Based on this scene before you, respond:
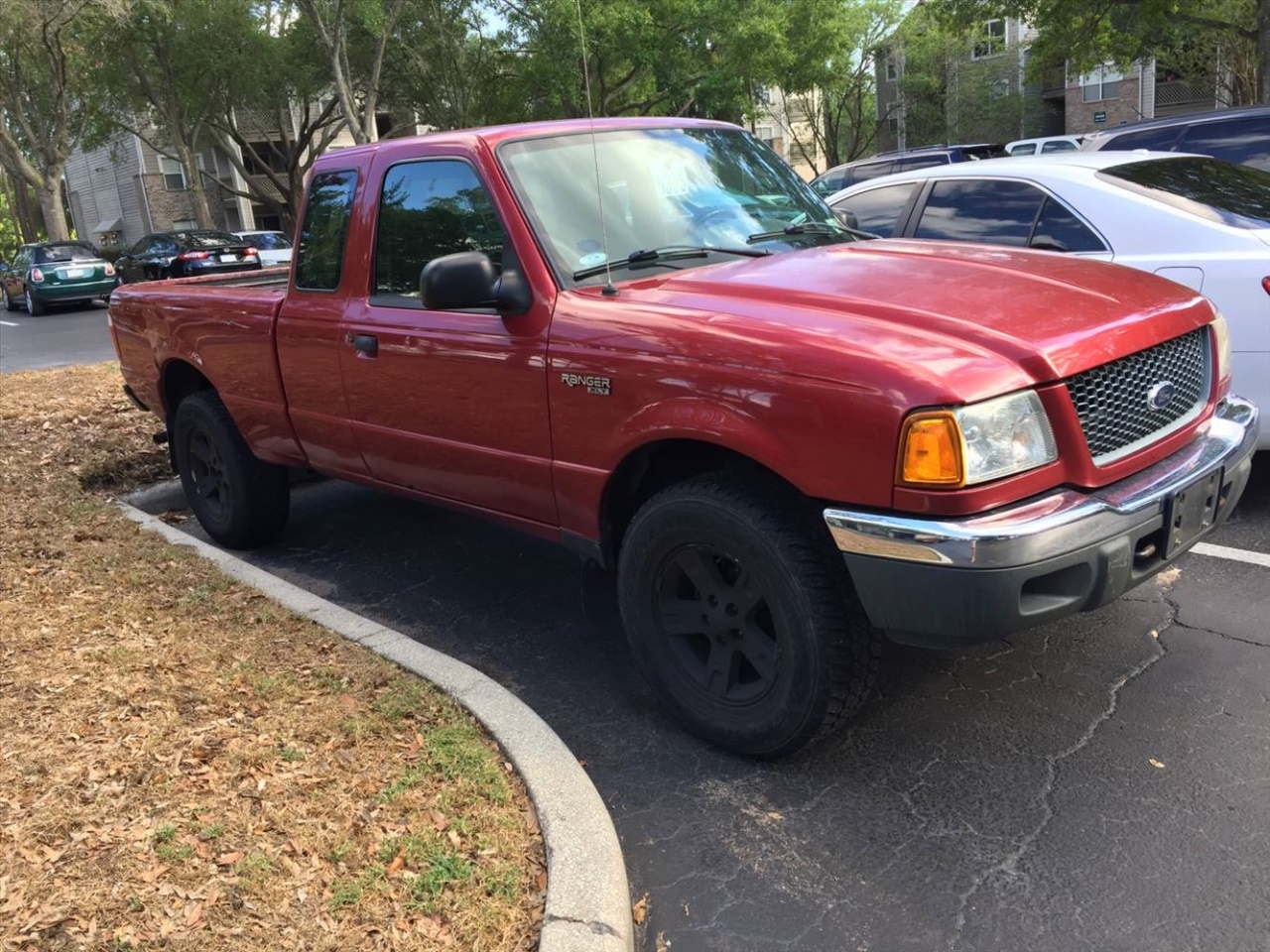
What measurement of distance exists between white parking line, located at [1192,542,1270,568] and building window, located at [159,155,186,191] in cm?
4986

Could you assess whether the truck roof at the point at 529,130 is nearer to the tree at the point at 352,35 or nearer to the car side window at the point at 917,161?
the car side window at the point at 917,161

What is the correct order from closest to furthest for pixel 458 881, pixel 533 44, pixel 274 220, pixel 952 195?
pixel 458 881
pixel 952 195
pixel 533 44
pixel 274 220

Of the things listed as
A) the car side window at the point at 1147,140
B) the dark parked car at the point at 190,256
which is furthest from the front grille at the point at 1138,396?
the dark parked car at the point at 190,256

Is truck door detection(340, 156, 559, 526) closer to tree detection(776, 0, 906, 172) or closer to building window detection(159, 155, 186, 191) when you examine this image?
tree detection(776, 0, 906, 172)

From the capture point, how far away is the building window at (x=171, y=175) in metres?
47.2

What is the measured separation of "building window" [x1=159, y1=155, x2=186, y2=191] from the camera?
47.2 meters

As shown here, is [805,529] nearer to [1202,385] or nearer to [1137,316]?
[1137,316]

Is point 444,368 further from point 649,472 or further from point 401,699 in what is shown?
point 401,699

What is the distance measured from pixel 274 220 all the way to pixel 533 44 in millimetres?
28670

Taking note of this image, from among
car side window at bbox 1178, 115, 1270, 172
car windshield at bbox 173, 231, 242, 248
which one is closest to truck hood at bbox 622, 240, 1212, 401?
car side window at bbox 1178, 115, 1270, 172

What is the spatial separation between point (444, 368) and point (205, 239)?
21.3 m

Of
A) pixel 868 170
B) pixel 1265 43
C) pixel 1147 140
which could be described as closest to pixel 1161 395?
pixel 1147 140

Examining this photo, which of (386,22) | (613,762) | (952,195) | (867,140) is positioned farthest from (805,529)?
(867,140)

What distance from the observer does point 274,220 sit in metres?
53.7
